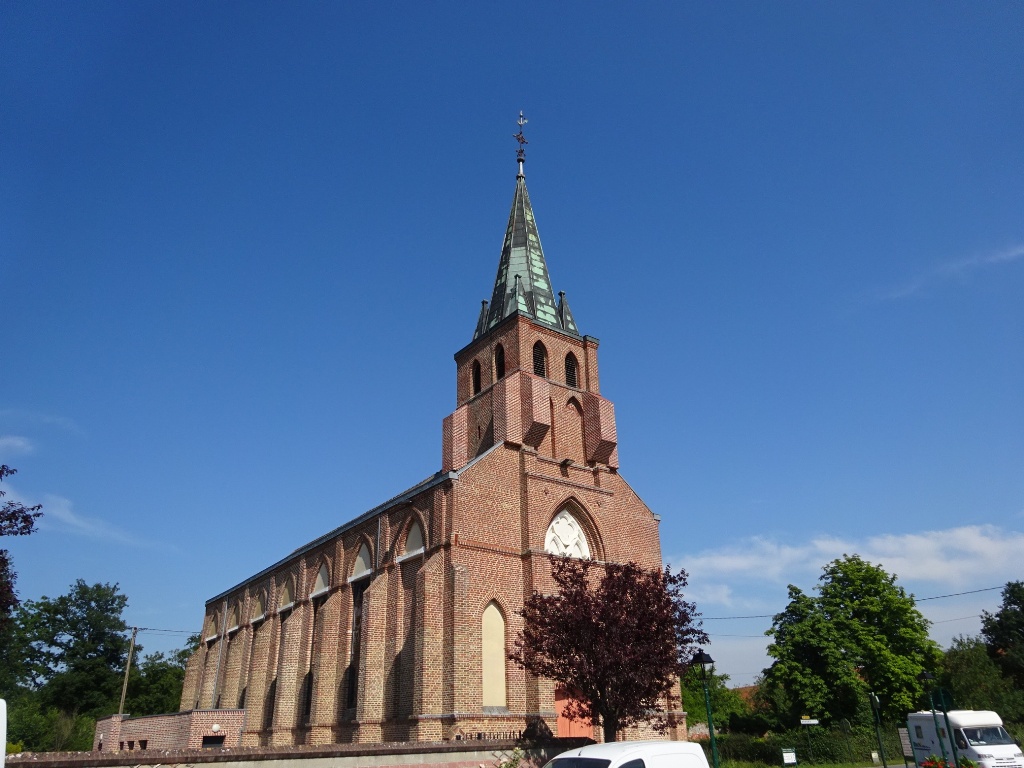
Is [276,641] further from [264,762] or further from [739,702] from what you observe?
[739,702]

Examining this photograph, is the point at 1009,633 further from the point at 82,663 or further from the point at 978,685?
the point at 82,663

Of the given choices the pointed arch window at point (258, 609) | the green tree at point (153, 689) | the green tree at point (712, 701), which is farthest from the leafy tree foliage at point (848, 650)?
the green tree at point (153, 689)

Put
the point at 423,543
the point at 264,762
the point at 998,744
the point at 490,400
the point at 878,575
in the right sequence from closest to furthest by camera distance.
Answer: the point at 264,762
the point at 998,744
the point at 423,543
the point at 490,400
the point at 878,575

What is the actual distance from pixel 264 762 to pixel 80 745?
39440 millimetres

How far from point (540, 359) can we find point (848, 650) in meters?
24.5

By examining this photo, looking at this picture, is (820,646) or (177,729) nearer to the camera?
(177,729)

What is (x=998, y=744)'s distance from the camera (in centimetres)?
2320

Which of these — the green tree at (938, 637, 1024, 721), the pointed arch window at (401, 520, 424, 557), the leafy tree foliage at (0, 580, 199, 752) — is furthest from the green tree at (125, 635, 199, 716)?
the green tree at (938, 637, 1024, 721)

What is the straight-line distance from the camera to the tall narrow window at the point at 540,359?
108ft

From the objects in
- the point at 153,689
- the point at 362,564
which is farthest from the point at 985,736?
the point at 153,689

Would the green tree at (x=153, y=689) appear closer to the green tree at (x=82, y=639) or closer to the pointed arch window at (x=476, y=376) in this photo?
the green tree at (x=82, y=639)

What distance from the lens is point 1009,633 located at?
59719mm

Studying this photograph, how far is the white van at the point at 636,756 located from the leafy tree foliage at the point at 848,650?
1253 inches

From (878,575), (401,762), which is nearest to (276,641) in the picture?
(401,762)
